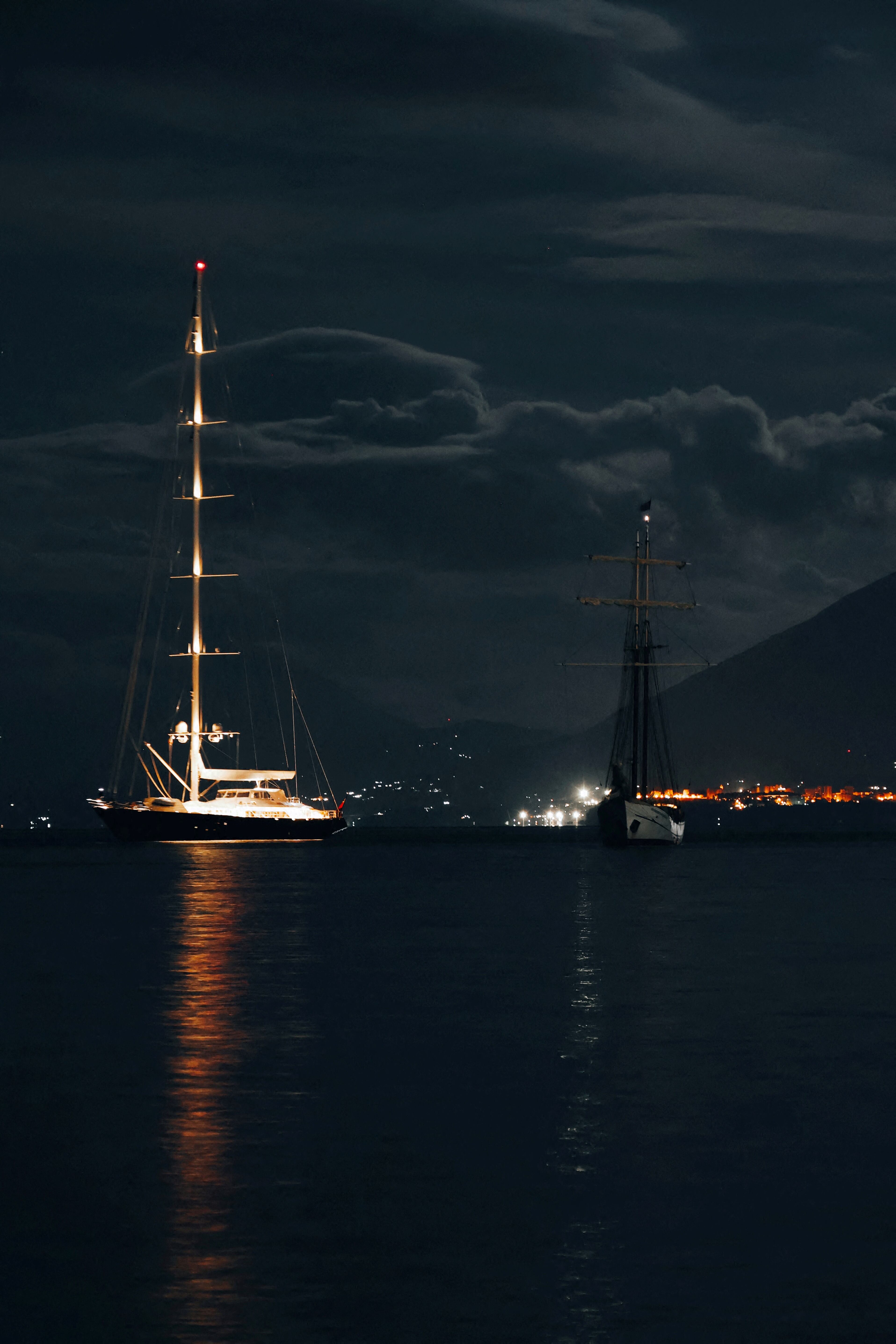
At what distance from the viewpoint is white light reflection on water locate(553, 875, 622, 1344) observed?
16.3 m

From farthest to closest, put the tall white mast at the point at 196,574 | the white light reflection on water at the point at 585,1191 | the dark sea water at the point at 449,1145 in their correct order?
the tall white mast at the point at 196,574
the dark sea water at the point at 449,1145
the white light reflection on water at the point at 585,1191

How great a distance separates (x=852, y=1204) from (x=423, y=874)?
110332 mm

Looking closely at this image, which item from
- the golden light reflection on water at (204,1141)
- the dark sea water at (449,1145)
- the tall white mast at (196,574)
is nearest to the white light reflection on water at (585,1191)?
the dark sea water at (449,1145)

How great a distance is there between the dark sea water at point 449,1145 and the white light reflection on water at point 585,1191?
52mm

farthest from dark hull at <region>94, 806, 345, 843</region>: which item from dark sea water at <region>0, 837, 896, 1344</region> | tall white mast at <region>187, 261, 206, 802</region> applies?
dark sea water at <region>0, 837, 896, 1344</region>

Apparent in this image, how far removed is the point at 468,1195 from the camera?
21.1 m

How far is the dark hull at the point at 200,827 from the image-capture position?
6358 inches

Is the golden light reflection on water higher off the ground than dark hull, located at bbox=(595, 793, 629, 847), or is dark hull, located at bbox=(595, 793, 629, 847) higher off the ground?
dark hull, located at bbox=(595, 793, 629, 847)

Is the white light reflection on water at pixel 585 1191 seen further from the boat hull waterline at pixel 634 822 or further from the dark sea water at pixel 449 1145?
the boat hull waterline at pixel 634 822

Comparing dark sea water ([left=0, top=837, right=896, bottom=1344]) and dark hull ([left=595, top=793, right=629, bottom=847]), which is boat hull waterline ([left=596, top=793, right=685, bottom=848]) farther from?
dark sea water ([left=0, top=837, right=896, bottom=1344])

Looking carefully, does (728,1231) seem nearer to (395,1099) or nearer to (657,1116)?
(657,1116)

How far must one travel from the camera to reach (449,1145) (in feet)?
79.8

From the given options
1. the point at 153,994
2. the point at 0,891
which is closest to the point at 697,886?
the point at 0,891

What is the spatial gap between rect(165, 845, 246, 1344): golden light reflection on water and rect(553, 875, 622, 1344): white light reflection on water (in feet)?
9.96
